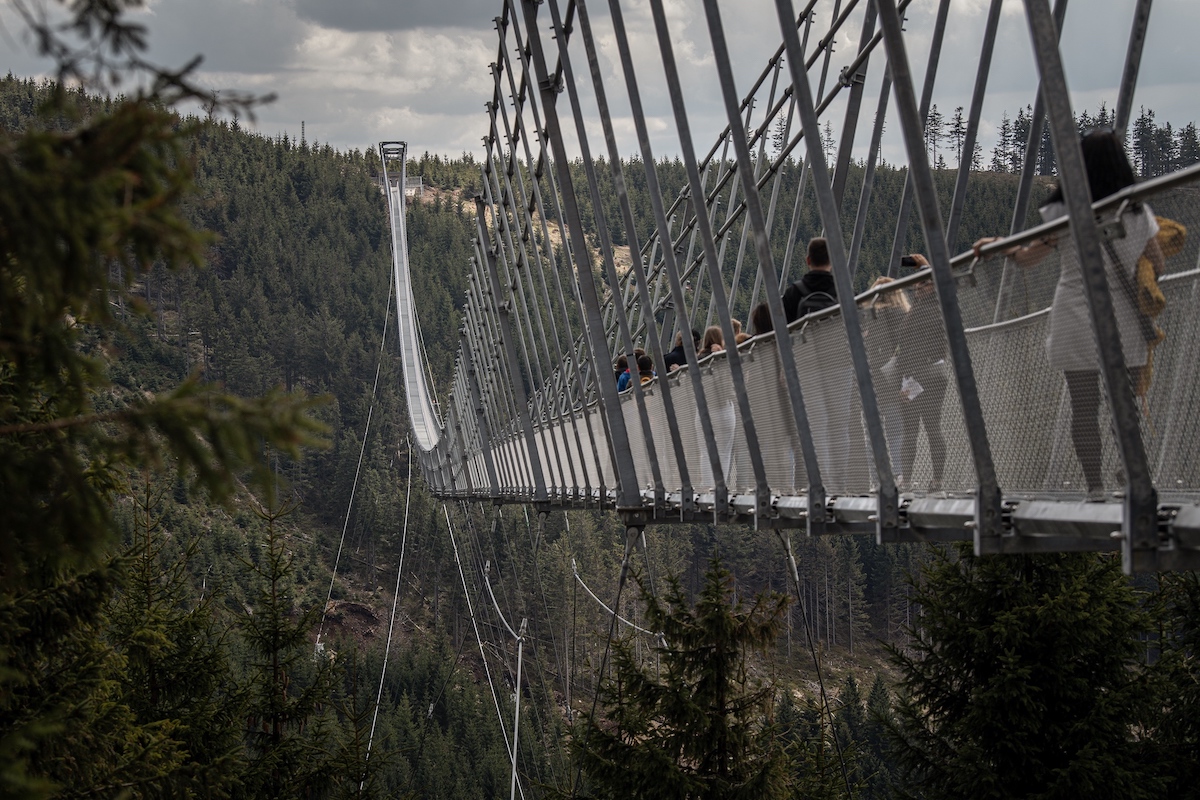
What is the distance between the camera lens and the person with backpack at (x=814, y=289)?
22.2 ft

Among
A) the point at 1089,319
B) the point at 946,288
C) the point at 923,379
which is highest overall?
the point at 946,288

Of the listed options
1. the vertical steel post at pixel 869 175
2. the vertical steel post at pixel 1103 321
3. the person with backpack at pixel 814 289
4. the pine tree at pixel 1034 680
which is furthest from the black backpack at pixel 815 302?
the pine tree at pixel 1034 680

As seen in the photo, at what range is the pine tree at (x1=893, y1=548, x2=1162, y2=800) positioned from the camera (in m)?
11.2

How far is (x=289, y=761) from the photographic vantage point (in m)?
13.5

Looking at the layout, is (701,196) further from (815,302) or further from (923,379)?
(923,379)

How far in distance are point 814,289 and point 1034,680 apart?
6.30m

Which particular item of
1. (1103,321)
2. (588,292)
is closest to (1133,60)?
(1103,321)

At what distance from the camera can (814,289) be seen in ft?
22.7

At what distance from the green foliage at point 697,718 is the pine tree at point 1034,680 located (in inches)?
57.0

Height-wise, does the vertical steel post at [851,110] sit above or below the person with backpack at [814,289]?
above

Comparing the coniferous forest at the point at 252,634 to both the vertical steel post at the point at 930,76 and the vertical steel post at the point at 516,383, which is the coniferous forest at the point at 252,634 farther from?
the vertical steel post at the point at 930,76

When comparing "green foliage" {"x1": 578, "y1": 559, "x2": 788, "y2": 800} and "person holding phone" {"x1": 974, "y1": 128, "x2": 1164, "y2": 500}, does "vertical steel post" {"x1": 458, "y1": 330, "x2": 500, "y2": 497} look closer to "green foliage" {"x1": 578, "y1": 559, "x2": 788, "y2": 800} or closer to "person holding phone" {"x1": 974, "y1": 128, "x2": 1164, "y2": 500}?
"green foliage" {"x1": 578, "y1": 559, "x2": 788, "y2": 800}

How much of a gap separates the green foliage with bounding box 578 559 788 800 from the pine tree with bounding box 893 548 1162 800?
1449 mm

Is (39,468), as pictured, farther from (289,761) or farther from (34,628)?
(289,761)
